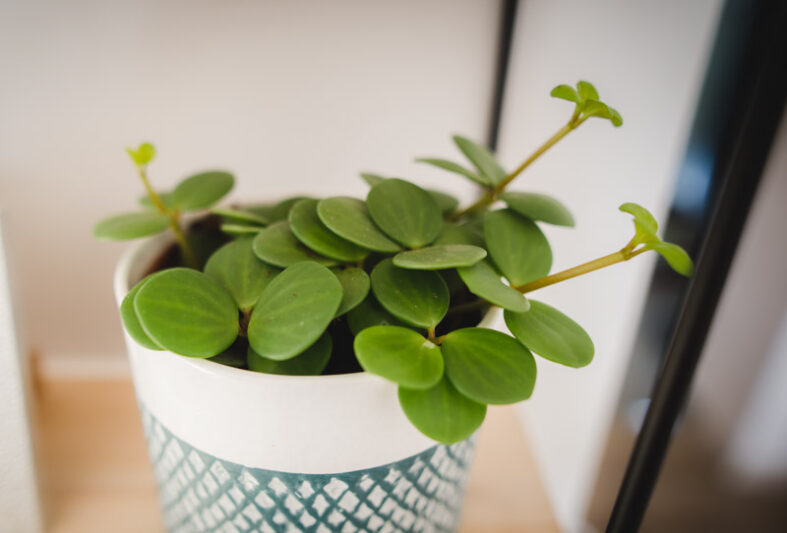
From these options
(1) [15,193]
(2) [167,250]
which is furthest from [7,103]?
(2) [167,250]

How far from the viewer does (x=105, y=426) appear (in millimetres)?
488

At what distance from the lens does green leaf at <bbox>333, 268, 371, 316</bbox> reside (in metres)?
0.24

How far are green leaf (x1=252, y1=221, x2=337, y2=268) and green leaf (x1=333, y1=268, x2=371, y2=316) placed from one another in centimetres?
2

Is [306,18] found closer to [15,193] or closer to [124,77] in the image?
[124,77]

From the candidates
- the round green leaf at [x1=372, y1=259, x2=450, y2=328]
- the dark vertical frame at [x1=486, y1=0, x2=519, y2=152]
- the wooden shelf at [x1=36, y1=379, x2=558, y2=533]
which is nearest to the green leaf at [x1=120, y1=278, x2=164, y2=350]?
the round green leaf at [x1=372, y1=259, x2=450, y2=328]

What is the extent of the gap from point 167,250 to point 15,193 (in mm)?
234

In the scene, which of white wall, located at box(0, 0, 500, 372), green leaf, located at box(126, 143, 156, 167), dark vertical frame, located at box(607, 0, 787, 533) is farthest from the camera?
white wall, located at box(0, 0, 500, 372)

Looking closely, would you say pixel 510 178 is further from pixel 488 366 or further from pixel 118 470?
pixel 118 470

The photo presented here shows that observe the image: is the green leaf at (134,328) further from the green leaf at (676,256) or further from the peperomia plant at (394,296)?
the green leaf at (676,256)

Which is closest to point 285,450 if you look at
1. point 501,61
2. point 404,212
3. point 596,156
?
point 404,212

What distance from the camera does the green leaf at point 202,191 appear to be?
34 cm

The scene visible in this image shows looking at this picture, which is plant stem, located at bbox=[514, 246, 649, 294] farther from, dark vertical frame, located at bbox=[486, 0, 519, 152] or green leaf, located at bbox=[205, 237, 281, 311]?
dark vertical frame, located at bbox=[486, 0, 519, 152]

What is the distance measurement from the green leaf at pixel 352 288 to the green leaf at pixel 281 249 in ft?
0.07

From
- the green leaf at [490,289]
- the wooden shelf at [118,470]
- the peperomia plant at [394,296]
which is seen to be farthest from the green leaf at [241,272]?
the wooden shelf at [118,470]
